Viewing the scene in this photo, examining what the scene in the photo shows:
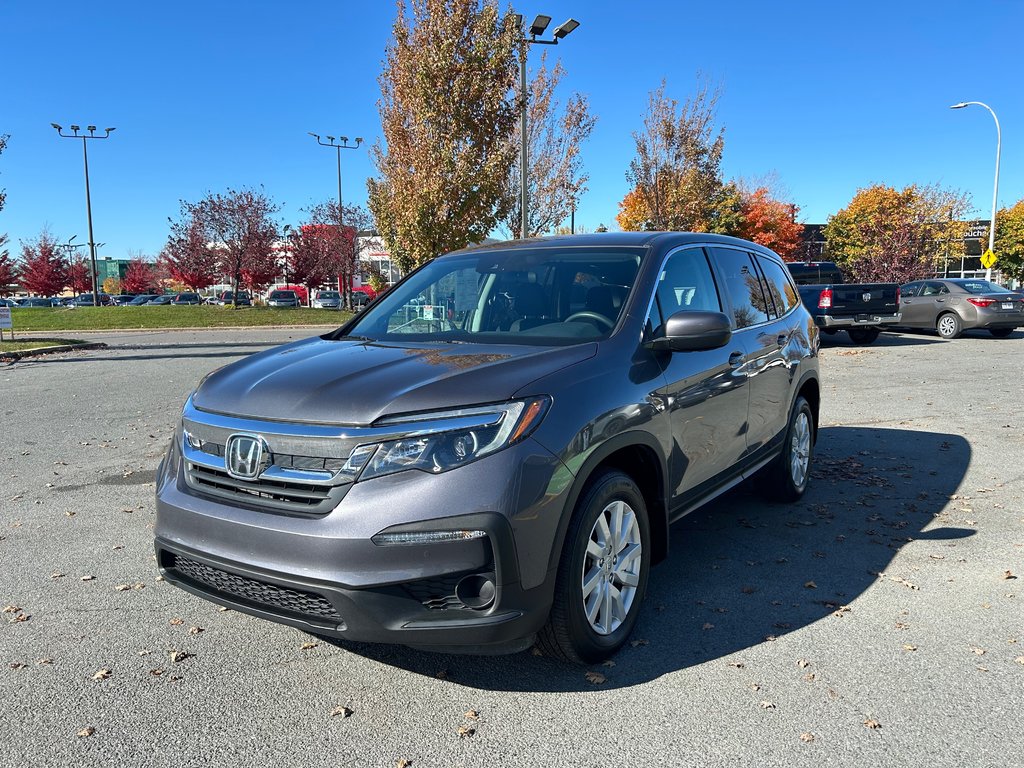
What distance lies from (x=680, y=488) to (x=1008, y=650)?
1.57m

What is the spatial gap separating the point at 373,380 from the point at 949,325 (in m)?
20.5

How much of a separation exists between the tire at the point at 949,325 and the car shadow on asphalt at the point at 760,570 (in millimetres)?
14446

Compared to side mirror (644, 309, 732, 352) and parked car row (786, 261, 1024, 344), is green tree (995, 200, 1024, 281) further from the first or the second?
side mirror (644, 309, 732, 352)

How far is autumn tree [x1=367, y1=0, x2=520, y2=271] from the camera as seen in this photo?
16281mm

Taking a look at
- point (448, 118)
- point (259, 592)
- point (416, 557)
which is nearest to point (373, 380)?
point (416, 557)

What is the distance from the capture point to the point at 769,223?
176 feet

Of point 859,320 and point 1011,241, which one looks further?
point 1011,241

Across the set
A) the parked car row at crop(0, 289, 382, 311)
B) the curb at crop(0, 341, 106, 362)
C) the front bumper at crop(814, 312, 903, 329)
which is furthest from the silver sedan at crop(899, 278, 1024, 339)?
the parked car row at crop(0, 289, 382, 311)

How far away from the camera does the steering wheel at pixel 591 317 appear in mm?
3590

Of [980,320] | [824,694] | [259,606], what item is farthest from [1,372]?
[980,320]

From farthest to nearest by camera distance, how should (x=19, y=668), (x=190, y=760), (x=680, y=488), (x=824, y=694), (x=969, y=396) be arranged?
(x=969, y=396) < (x=680, y=488) < (x=19, y=668) < (x=824, y=694) < (x=190, y=760)

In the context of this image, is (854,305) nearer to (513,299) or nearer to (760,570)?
(760,570)

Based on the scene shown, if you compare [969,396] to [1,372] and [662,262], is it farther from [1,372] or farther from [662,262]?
[1,372]

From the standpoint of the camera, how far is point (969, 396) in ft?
33.4
